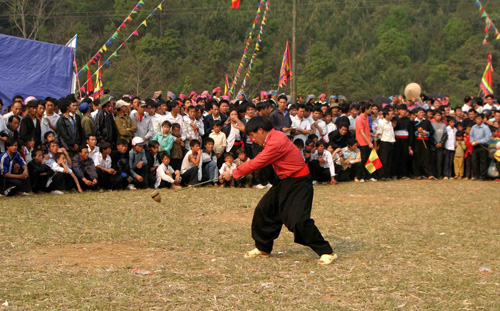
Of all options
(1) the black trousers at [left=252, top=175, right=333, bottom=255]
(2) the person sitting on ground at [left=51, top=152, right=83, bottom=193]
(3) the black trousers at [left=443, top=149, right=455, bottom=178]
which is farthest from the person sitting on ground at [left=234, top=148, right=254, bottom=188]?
(1) the black trousers at [left=252, top=175, right=333, bottom=255]

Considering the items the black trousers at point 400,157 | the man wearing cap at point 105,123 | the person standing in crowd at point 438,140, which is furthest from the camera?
the person standing in crowd at point 438,140

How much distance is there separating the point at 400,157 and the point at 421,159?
56 centimetres

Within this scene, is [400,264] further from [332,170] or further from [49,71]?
[49,71]

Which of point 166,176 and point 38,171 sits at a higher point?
point 38,171

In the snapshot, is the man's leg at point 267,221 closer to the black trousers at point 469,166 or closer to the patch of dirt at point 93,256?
the patch of dirt at point 93,256

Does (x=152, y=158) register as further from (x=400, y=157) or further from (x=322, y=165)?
(x=400, y=157)

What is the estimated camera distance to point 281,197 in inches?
285

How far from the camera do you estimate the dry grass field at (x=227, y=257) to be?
18.1 feet

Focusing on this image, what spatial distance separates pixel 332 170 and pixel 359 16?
41931 mm

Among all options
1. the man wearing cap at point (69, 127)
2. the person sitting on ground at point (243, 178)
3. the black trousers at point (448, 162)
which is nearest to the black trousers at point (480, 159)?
the black trousers at point (448, 162)

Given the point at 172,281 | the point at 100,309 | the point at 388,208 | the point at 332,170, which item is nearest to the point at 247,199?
the point at 388,208

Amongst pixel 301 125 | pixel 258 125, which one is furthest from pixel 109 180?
pixel 258 125

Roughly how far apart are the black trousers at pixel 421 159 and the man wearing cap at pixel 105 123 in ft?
25.2

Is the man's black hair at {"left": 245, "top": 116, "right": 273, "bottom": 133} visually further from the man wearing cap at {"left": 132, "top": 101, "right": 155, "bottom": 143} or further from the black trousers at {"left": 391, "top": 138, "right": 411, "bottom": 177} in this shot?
the black trousers at {"left": 391, "top": 138, "right": 411, "bottom": 177}
